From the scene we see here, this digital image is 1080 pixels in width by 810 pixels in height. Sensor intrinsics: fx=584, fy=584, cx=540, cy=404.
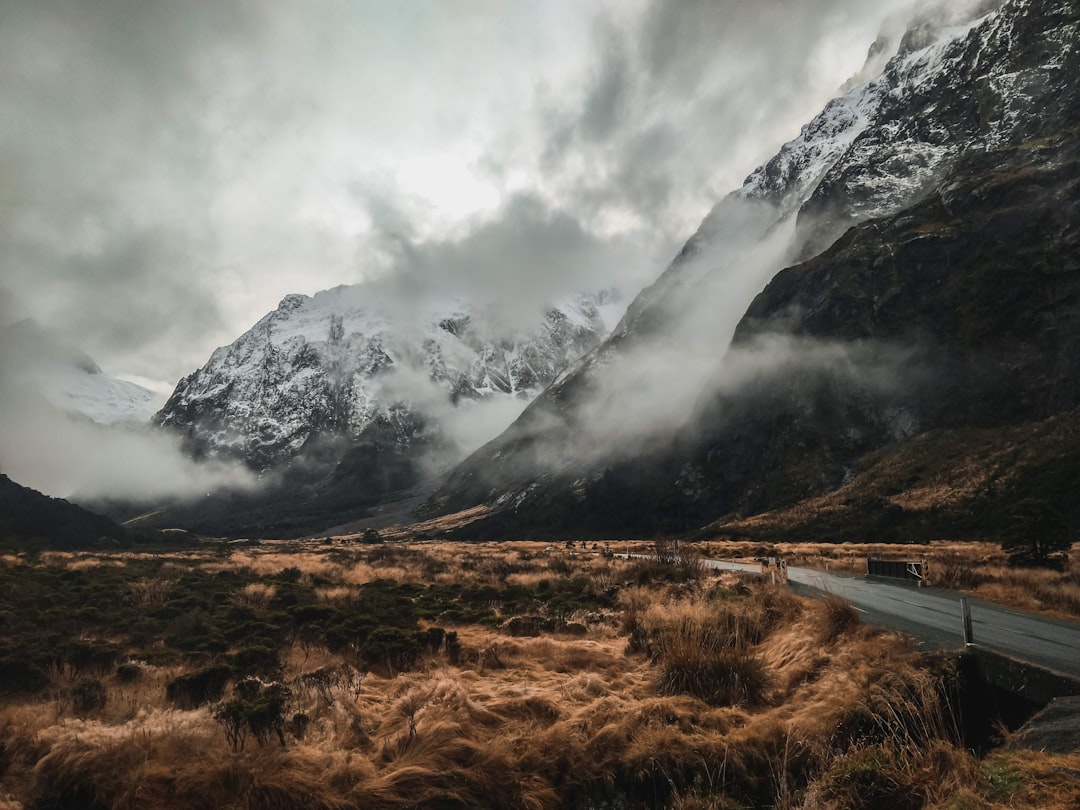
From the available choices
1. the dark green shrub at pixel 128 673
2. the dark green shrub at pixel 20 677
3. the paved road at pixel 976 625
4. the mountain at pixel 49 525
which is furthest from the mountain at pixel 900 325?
the mountain at pixel 49 525

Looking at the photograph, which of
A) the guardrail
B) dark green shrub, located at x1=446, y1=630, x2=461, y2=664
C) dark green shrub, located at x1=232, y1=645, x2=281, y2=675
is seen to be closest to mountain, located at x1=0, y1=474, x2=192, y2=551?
dark green shrub, located at x1=232, y1=645, x2=281, y2=675

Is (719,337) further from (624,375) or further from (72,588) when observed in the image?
(72,588)

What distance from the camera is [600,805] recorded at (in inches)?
284

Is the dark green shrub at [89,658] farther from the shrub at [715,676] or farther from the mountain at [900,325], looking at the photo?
the mountain at [900,325]

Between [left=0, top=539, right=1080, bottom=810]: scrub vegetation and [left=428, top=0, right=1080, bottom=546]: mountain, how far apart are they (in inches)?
2363

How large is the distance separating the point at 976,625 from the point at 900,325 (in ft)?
330

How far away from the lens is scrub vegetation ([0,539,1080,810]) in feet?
22.9

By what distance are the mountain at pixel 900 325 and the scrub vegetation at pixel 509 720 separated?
6002 cm

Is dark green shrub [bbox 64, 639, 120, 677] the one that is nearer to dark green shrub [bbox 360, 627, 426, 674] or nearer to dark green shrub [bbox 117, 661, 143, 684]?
dark green shrub [bbox 117, 661, 143, 684]

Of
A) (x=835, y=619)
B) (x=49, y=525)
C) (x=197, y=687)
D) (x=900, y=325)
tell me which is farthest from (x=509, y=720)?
(x=900, y=325)

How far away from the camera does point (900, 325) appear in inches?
3826

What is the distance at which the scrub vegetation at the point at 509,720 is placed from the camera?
699 cm

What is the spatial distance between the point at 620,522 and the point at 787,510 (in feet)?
149

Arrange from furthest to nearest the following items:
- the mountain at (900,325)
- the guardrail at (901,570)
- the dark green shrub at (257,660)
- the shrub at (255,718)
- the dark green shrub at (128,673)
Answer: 1. the mountain at (900,325)
2. the guardrail at (901,570)
3. the dark green shrub at (257,660)
4. the dark green shrub at (128,673)
5. the shrub at (255,718)
